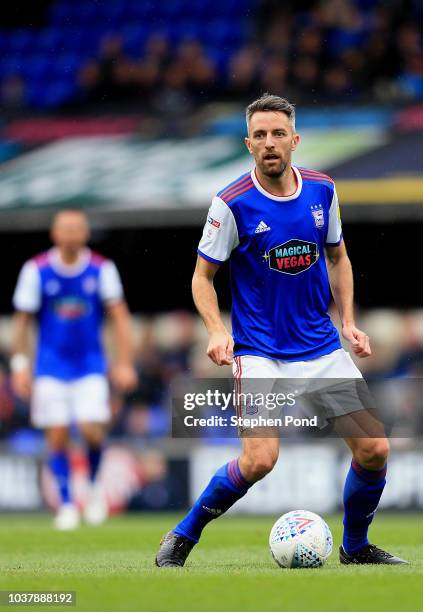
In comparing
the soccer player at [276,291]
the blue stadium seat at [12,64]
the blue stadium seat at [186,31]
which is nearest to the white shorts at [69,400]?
the soccer player at [276,291]

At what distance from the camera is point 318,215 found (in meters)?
6.28

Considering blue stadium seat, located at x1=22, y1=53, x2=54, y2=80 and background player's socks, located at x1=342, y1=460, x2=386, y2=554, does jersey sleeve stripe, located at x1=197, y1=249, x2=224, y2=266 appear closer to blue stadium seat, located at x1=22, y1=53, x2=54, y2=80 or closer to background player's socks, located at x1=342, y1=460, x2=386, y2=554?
background player's socks, located at x1=342, y1=460, x2=386, y2=554

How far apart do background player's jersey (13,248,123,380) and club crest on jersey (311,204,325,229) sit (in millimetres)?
4730

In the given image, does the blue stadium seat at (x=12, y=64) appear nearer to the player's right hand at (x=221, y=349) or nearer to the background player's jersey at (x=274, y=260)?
the background player's jersey at (x=274, y=260)

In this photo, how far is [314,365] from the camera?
6.21 meters

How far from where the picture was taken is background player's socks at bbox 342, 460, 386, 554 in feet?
20.5

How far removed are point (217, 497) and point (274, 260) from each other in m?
1.13

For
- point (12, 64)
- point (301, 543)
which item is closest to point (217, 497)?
point (301, 543)

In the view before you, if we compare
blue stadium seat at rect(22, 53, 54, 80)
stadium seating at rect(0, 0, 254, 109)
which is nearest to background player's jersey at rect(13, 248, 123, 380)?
stadium seating at rect(0, 0, 254, 109)

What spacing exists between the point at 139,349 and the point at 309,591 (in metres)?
10.5

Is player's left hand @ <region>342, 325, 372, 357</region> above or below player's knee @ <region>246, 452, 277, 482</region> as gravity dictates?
above

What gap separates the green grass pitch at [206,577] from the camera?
4836mm

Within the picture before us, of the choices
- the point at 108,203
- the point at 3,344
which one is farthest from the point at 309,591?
the point at 3,344

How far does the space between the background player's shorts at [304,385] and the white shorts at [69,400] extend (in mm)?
4720
